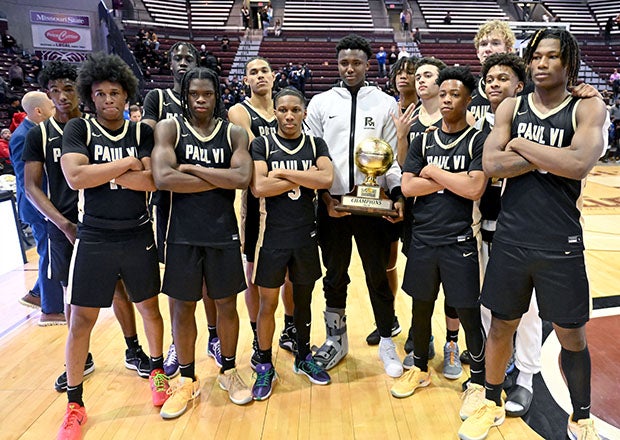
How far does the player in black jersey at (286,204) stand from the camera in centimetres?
257

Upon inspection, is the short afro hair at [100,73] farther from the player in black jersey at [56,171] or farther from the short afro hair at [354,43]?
the short afro hair at [354,43]

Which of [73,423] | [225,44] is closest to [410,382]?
[73,423]

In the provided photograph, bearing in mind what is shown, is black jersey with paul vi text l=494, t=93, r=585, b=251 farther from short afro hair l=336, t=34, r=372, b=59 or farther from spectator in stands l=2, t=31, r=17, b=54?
spectator in stands l=2, t=31, r=17, b=54

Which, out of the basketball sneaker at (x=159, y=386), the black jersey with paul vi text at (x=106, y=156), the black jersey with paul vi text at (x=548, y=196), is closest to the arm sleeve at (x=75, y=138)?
the black jersey with paul vi text at (x=106, y=156)

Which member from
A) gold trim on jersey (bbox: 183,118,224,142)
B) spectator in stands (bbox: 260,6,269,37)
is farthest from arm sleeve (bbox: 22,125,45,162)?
spectator in stands (bbox: 260,6,269,37)

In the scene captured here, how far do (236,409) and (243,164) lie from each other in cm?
130

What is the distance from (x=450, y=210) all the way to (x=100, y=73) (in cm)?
184

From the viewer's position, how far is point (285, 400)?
8.72 ft

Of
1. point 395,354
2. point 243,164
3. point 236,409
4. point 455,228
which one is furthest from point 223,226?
point 395,354

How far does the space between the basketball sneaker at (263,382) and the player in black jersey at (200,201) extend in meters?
0.39

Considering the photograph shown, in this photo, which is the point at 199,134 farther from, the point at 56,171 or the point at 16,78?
the point at 16,78

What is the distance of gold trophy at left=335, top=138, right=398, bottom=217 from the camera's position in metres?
2.60

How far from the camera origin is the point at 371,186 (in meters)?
2.64

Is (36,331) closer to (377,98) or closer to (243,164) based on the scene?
(243,164)
